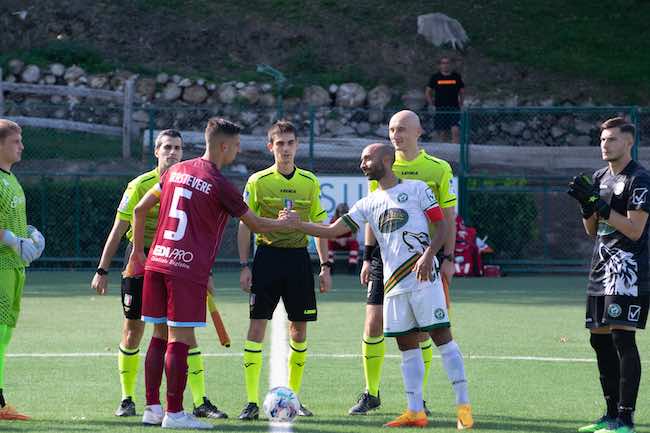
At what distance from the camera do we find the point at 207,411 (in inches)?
350

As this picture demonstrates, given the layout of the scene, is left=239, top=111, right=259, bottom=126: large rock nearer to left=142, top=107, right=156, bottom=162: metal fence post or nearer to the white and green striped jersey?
left=142, top=107, right=156, bottom=162: metal fence post

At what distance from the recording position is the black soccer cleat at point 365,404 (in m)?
9.07

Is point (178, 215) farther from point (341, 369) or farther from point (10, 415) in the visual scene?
point (341, 369)

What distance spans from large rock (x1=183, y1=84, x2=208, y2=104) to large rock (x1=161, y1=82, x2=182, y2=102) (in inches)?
7.4

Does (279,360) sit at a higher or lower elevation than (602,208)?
lower

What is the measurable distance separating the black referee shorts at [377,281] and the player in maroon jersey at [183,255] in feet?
4.61

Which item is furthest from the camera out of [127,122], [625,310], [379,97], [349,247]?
[379,97]

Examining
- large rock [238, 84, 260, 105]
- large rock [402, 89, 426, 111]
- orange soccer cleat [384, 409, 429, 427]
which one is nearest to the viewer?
orange soccer cleat [384, 409, 429, 427]

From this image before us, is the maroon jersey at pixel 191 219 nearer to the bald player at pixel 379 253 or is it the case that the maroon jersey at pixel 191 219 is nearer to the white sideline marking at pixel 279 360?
the white sideline marking at pixel 279 360

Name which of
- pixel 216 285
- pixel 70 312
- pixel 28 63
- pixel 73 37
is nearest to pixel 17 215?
pixel 70 312

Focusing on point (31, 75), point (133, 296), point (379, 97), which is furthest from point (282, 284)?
point (31, 75)

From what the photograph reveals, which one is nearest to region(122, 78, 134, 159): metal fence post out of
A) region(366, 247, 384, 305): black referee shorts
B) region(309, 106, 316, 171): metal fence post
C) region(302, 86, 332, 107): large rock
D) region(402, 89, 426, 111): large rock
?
region(309, 106, 316, 171): metal fence post

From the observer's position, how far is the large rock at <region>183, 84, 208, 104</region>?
31.6 m

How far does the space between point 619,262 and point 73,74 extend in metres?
25.8
